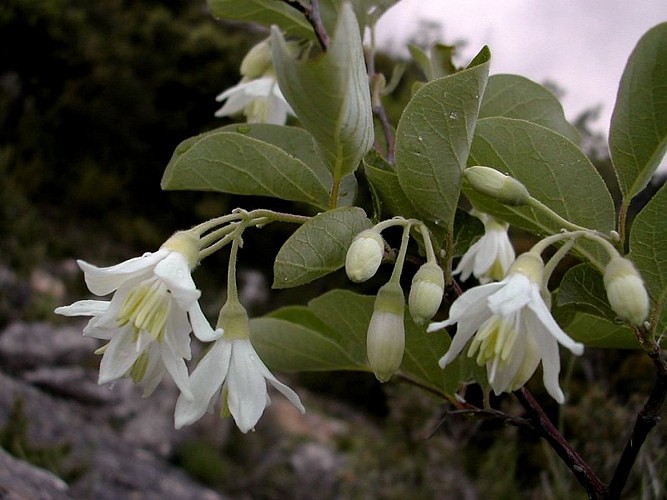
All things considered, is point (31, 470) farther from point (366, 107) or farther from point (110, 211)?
point (110, 211)

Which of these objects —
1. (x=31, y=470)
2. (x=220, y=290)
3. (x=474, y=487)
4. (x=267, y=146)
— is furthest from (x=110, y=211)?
(x=267, y=146)

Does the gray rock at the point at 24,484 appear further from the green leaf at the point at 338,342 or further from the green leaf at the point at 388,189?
the green leaf at the point at 388,189

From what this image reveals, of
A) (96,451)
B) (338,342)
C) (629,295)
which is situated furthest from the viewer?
(96,451)

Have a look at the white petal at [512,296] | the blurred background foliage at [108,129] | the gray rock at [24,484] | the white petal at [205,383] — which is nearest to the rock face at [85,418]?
the blurred background foliage at [108,129]

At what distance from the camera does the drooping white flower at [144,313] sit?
1.83 feet

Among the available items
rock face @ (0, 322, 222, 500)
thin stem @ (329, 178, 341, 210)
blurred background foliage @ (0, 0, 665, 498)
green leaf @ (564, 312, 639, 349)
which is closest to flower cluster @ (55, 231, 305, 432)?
thin stem @ (329, 178, 341, 210)

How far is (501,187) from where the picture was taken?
0.53m

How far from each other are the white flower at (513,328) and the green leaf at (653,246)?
82 mm

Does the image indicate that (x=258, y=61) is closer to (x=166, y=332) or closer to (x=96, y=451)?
(x=166, y=332)

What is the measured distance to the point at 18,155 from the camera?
5.77 meters

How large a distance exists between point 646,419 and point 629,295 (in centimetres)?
16

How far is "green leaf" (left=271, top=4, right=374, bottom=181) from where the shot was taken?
1.48 ft

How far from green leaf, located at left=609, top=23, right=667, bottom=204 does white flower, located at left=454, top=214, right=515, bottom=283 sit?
264 mm

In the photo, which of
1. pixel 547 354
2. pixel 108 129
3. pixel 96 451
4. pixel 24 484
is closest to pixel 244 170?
pixel 547 354
